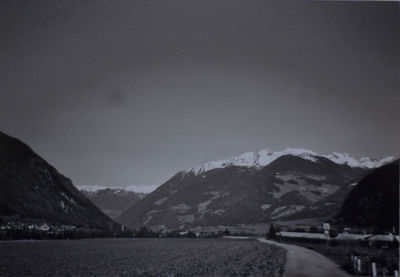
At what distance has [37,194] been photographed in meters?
59.8

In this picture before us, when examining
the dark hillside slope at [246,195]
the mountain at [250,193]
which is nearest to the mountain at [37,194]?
the mountain at [250,193]

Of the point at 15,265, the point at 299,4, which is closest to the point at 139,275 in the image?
the point at 15,265

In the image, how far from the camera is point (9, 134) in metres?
15.7

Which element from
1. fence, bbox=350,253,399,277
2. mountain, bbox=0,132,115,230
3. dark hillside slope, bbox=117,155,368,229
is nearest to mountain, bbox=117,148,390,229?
dark hillside slope, bbox=117,155,368,229

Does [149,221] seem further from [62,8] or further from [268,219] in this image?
[62,8]

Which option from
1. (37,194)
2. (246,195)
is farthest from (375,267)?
(246,195)

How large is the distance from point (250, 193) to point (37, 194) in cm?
9132

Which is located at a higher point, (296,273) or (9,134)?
(9,134)

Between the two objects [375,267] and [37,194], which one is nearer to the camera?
[375,267]

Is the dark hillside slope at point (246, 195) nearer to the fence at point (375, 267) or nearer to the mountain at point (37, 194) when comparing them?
the mountain at point (37, 194)

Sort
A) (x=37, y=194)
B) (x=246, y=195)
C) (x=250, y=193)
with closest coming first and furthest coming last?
(x=37, y=194) → (x=250, y=193) → (x=246, y=195)

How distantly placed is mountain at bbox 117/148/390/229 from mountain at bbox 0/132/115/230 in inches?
1583

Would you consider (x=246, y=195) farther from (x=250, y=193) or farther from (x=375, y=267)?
(x=375, y=267)

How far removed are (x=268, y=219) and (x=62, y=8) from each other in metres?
97.6
